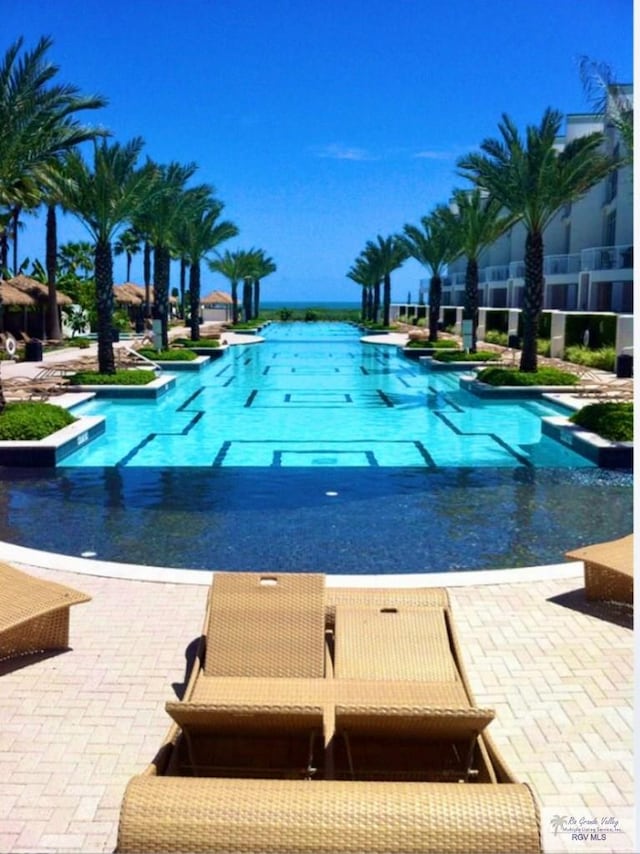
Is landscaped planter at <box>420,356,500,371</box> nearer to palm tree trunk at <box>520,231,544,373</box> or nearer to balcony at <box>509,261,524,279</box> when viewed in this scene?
palm tree trunk at <box>520,231,544,373</box>

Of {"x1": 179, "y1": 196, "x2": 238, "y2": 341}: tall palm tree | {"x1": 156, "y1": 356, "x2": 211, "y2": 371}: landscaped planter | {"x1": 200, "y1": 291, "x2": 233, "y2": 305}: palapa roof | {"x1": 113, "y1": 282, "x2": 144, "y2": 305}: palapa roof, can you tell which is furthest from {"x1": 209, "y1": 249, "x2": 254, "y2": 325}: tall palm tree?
{"x1": 156, "y1": 356, "x2": 211, "y2": 371}: landscaped planter

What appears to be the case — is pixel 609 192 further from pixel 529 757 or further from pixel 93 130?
pixel 529 757

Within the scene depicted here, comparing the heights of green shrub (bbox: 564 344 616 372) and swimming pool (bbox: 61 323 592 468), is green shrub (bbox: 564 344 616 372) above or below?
above

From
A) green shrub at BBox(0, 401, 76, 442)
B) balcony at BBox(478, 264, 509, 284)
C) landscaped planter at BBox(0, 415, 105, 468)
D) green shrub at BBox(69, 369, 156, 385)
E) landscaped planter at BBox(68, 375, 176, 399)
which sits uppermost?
balcony at BBox(478, 264, 509, 284)

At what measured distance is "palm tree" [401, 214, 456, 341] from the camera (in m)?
38.4

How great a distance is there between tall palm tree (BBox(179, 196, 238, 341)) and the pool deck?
99.2ft

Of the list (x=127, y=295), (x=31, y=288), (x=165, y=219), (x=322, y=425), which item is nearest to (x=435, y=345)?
(x=165, y=219)

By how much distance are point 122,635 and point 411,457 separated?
8.55 metres

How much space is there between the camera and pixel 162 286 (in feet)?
109

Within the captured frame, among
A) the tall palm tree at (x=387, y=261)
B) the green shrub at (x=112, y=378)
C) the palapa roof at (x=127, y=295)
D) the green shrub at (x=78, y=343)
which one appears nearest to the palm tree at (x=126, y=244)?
the palapa roof at (x=127, y=295)

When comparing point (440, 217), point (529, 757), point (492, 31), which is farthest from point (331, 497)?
point (440, 217)

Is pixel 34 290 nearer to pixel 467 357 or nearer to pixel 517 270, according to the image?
pixel 467 357

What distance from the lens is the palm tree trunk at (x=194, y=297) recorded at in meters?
37.2

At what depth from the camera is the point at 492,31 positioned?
7750mm
